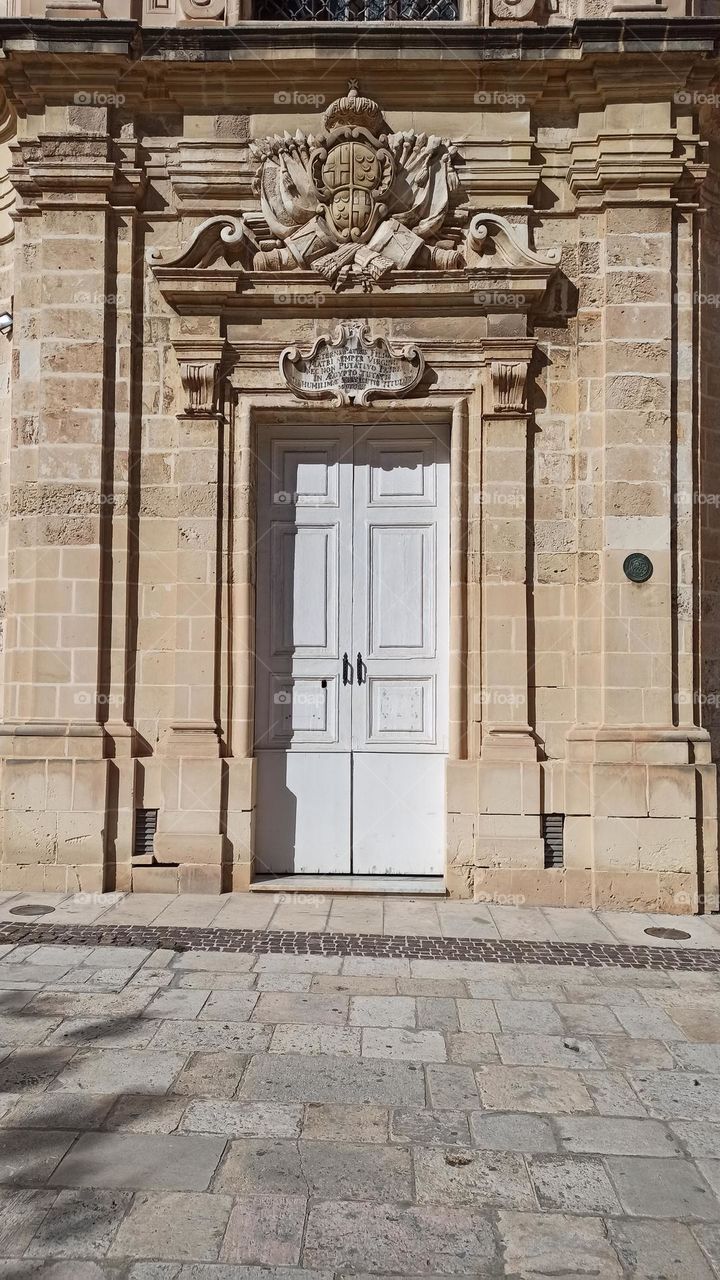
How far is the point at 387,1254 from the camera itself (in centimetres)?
261

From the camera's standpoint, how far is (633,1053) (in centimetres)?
396

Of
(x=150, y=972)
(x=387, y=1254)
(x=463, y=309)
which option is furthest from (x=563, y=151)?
(x=387, y=1254)

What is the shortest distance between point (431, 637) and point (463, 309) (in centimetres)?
235

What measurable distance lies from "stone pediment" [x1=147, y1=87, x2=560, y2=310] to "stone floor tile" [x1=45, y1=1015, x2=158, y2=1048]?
4.81 meters

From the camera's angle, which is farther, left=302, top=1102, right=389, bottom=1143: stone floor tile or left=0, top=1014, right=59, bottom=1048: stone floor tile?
left=0, top=1014, right=59, bottom=1048: stone floor tile

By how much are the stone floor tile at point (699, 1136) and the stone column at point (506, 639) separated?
2.97 m

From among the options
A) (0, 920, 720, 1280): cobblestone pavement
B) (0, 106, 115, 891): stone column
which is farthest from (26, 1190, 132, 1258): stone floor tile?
(0, 106, 115, 891): stone column

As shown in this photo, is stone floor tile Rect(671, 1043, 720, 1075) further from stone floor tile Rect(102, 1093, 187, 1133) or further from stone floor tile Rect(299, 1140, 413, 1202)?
stone floor tile Rect(102, 1093, 187, 1133)

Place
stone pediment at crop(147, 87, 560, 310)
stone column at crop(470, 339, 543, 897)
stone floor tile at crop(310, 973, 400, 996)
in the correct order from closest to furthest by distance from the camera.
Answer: stone floor tile at crop(310, 973, 400, 996)
stone column at crop(470, 339, 543, 897)
stone pediment at crop(147, 87, 560, 310)

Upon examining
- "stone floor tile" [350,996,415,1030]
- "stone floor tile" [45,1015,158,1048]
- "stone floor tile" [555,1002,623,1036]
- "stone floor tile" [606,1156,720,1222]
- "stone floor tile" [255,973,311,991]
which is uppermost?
"stone floor tile" [255,973,311,991]

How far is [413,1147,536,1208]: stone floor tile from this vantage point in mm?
2869

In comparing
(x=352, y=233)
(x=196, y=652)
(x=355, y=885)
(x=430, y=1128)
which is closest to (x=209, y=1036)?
(x=430, y=1128)

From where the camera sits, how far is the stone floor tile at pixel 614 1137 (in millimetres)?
3171

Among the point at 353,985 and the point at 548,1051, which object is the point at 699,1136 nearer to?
the point at 548,1051
